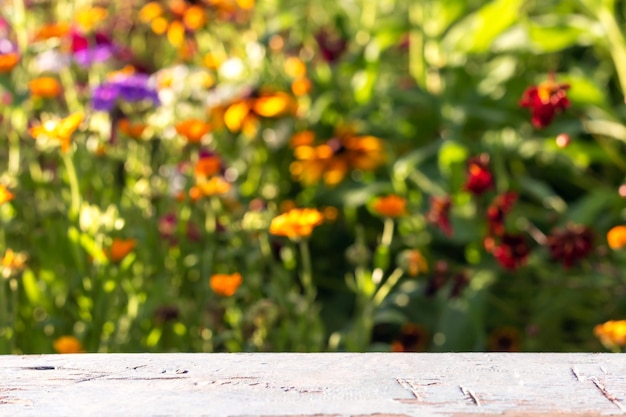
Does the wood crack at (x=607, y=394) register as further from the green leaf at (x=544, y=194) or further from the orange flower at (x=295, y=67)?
the orange flower at (x=295, y=67)

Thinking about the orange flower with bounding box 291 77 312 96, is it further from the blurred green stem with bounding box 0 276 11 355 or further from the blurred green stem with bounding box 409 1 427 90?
the blurred green stem with bounding box 0 276 11 355

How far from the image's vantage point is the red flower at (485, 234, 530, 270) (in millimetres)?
1720

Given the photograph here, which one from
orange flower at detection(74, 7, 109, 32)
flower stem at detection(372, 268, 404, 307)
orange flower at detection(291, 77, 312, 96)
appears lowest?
flower stem at detection(372, 268, 404, 307)

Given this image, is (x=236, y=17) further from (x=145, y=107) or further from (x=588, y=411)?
(x=588, y=411)

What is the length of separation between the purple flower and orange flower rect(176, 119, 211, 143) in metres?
0.11

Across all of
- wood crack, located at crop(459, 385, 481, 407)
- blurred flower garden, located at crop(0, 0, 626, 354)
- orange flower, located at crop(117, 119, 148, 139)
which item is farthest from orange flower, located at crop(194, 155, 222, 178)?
wood crack, located at crop(459, 385, 481, 407)

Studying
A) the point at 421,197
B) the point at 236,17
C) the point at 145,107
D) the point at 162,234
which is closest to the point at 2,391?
the point at 162,234

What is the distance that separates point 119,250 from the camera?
162cm

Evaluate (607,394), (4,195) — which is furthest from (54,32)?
(607,394)

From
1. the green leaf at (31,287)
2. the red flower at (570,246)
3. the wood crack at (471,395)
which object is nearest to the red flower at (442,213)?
the red flower at (570,246)

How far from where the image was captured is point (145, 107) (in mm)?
2066

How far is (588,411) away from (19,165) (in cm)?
123

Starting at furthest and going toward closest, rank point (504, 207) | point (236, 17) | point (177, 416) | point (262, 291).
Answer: point (236, 17)
point (262, 291)
point (504, 207)
point (177, 416)

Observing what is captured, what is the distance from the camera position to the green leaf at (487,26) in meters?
2.18
